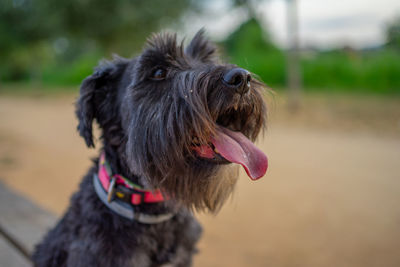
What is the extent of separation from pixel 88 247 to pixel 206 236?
251 cm

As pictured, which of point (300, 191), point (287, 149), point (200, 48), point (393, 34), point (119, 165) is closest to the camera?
point (119, 165)

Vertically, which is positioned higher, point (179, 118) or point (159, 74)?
point (159, 74)

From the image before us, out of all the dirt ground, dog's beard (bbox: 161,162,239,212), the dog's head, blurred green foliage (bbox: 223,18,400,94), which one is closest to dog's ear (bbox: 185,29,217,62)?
the dog's head

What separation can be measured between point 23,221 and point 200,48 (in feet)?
7.07

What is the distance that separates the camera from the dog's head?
5.41 ft

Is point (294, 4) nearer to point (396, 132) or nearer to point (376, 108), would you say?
point (376, 108)

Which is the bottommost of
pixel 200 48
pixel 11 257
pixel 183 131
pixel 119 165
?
pixel 11 257

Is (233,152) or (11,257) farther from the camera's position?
(11,257)

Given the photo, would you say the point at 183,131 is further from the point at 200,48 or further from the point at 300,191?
the point at 300,191

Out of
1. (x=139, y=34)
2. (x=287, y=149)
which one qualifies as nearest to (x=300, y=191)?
(x=287, y=149)

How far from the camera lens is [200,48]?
7.37 ft

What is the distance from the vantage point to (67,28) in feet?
54.9

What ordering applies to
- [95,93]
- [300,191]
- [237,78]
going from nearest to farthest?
[237,78], [95,93], [300,191]

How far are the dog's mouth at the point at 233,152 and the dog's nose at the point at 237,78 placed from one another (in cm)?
27
